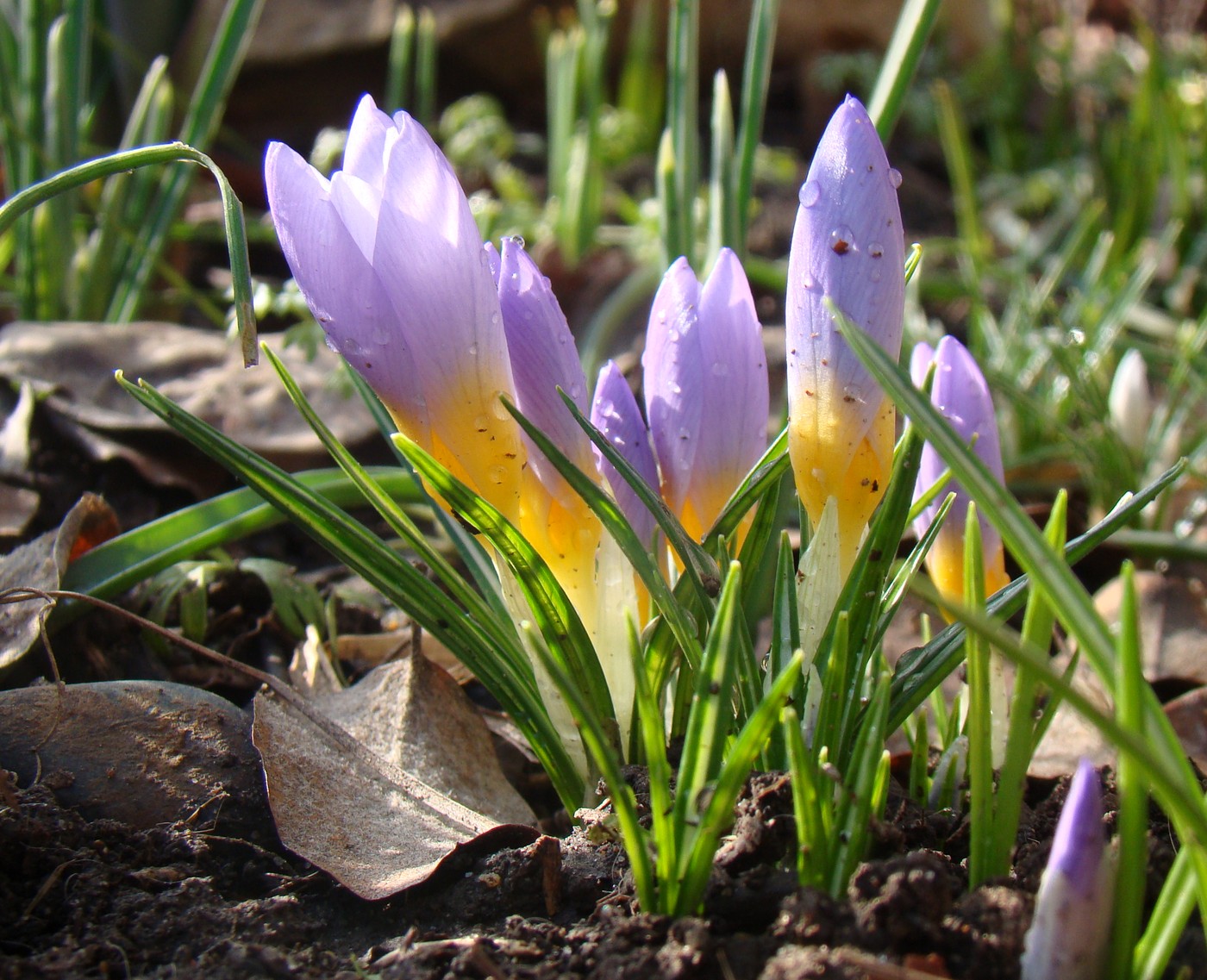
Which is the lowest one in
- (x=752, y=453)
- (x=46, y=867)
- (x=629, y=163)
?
(x=46, y=867)

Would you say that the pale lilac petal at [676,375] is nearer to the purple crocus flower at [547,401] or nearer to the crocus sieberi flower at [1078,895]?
the purple crocus flower at [547,401]

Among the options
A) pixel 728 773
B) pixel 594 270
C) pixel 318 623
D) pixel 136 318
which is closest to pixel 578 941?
pixel 728 773

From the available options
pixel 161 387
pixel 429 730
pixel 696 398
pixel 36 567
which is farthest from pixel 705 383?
pixel 161 387

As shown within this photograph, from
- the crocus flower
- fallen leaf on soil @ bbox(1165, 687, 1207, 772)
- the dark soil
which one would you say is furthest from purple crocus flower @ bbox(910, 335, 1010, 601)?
fallen leaf on soil @ bbox(1165, 687, 1207, 772)

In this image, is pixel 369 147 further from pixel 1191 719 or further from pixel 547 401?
pixel 1191 719

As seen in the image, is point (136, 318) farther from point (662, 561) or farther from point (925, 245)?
point (925, 245)

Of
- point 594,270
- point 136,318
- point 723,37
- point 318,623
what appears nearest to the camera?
point 318,623

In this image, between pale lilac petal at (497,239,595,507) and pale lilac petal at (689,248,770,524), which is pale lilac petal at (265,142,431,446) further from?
pale lilac petal at (689,248,770,524)

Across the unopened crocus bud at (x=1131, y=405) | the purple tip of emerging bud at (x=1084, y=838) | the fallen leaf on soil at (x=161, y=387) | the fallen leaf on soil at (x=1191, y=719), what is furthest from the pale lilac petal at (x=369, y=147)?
the unopened crocus bud at (x=1131, y=405)
